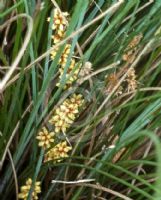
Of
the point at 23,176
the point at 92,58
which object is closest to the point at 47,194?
the point at 23,176

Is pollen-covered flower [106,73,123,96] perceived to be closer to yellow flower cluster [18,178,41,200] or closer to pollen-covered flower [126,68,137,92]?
pollen-covered flower [126,68,137,92]

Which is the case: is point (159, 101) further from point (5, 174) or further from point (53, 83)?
point (5, 174)

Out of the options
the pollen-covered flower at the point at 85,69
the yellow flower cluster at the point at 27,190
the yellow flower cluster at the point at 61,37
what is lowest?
the yellow flower cluster at the point at 27,190

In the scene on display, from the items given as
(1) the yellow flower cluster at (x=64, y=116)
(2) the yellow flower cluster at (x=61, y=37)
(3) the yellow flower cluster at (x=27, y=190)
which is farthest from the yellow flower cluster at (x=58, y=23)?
(3) the yellow flower cluster at (x=27, y=190)

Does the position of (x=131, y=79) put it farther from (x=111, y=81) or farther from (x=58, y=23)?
(x=58, y=23)

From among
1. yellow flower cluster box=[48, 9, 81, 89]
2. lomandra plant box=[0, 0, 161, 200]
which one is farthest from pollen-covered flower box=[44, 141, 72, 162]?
yellow flower cluster box=[48, 9, 81, 89]

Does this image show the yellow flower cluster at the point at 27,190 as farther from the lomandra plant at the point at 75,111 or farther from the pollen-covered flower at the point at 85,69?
the pollen-covered flower at the point at 85,69

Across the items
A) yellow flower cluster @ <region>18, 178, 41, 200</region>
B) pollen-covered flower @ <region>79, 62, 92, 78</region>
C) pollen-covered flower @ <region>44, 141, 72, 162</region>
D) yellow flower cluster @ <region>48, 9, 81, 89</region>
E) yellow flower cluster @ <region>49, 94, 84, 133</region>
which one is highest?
yellow flower cluster @ <region>48, 9, 81, 89</region>

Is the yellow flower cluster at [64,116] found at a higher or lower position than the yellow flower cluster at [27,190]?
higher

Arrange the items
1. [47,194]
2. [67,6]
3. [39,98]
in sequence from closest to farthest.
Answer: [39,98] < [47,194] < [67,6]
